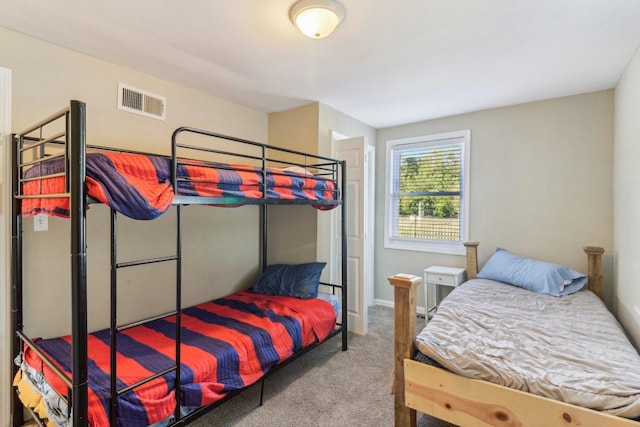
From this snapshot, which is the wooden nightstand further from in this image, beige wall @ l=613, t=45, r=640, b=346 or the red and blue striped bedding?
the red and blue striped bedding

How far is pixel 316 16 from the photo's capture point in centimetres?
168

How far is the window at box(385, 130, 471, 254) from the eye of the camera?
361 centimetres

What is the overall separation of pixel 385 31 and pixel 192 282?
101 inches

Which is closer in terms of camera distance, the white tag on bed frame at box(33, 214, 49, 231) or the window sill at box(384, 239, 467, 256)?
the white tag on bed frame at box(33, 214, 49, 231)

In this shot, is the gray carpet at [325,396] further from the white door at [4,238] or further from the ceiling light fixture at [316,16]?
the ceiling light fixture at [316,16]

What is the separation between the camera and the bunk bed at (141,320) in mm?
1295

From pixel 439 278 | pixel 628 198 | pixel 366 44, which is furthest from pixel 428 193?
pixel 366 44

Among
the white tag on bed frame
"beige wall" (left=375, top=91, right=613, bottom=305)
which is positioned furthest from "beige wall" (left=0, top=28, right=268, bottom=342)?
"beige wall" (left=375, top=91, right=613, bottom=305)

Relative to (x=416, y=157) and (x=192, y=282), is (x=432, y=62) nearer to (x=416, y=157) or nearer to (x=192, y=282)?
(x=416, y=157)

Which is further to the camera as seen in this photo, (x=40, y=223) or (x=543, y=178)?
(x=543, y=178)

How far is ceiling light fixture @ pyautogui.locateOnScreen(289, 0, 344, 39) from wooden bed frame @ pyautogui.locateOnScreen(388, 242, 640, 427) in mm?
1460

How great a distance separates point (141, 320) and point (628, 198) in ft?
11.5

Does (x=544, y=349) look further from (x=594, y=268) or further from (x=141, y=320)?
(x=141, y=320)

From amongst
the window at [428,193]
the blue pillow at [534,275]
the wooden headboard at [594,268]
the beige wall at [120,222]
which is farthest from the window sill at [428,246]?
the beige wall at [120,222]
